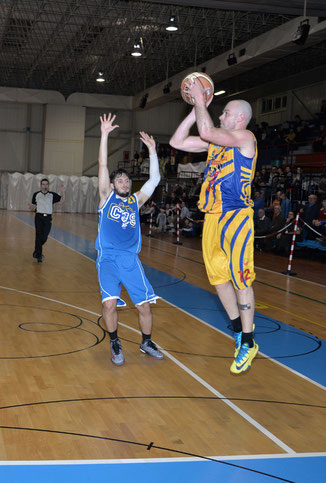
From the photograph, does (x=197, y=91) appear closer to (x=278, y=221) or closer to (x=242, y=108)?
(x=242, y=108)

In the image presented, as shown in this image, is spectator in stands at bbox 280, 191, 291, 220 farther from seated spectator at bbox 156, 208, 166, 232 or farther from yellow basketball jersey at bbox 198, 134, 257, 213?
yellow basketball jersey at bbox 198, 134, 257, 213

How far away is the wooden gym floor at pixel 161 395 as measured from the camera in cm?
339

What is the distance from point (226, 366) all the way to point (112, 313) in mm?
1210

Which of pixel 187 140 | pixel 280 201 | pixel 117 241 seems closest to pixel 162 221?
pixel 280 201

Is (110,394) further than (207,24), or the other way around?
(207,24)

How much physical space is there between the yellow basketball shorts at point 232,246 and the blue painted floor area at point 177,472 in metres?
1.36

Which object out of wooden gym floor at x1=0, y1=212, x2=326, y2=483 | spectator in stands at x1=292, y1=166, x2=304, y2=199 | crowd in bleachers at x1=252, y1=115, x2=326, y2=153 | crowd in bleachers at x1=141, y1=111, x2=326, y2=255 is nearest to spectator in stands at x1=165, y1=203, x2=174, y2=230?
crowd in bleachers at x1=141, y1=111, x2=326, y2=255

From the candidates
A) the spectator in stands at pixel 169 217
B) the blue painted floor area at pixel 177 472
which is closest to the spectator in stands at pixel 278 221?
the spectator in stands at pixel 169 217

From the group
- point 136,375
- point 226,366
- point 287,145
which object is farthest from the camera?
point 287,145

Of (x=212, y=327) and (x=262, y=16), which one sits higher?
(x=262, y=16)

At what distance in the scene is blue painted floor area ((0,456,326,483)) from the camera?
10.3 feet

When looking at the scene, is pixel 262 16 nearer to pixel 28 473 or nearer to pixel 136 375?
pixel 136 375

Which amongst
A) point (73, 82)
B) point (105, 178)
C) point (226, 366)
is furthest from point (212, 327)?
point (73, 82)

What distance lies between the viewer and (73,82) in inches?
1384
